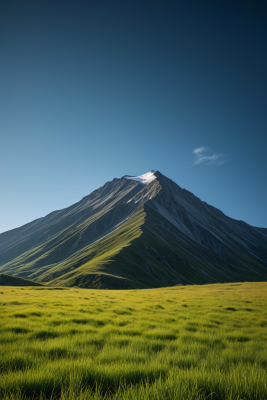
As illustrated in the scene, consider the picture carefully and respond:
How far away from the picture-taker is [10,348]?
5.86 meters

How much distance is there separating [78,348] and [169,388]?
360 centimetres

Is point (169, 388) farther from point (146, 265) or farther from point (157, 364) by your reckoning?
point (146, 265)

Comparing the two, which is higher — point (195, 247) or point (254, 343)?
point (254, 343)

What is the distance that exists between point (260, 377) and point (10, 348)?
6.49 metres

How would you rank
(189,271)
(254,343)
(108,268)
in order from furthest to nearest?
(189,271) → (108,268) → (254,343)

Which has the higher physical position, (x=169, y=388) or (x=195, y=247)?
(x=169, y=388)

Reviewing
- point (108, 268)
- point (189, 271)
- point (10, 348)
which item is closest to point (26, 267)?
point (108, 268)

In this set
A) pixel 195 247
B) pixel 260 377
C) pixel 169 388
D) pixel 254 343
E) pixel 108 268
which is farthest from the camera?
pixel 195 247

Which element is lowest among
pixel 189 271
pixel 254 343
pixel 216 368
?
pixel 189 271

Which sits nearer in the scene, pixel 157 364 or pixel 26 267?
pixel 157 364

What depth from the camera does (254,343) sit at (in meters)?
7.72

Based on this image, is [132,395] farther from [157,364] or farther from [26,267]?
[26,267]

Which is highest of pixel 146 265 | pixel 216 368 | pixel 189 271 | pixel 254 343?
pixel 216 368

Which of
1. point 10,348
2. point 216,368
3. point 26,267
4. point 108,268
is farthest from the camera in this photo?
point 26,267
